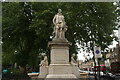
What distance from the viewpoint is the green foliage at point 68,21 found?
2302 centimetres

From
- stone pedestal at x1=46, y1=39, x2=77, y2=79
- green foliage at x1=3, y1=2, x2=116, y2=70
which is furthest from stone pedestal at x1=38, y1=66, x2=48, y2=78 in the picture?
green foliage at x1=3, y1=2, x2=116, y2=70

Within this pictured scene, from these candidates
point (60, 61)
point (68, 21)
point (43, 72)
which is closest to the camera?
point (60, 61)

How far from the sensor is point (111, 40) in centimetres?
2475

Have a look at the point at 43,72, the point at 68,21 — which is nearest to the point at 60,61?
the point at 43,72

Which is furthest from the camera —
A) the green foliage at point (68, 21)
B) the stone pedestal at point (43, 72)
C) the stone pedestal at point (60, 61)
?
the green foliage at point (68, 21)

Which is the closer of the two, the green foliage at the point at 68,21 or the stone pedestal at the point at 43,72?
the stone pedestal at the point at 43,72

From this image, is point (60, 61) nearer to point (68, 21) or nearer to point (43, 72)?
point (43, 72)

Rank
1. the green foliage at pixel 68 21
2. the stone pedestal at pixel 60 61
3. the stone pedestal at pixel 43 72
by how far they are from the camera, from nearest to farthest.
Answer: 1. the stone pedestal at pixel 60 61
2. the stone pedestal at pixel 43 72
3. the green foliage at pixel 68 21

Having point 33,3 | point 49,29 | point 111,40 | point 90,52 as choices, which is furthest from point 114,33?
point 33,3

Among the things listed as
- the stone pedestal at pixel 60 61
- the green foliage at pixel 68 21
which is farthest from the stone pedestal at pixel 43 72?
the green foliage at pixel 68 21

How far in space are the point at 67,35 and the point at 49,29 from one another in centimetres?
266

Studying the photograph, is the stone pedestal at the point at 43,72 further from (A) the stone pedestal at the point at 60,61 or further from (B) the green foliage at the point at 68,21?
(B) the green foliage at the point at 68,21

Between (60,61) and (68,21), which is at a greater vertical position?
(68,21)

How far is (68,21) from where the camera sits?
2298cm
